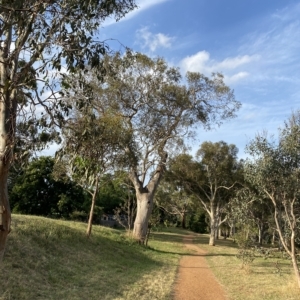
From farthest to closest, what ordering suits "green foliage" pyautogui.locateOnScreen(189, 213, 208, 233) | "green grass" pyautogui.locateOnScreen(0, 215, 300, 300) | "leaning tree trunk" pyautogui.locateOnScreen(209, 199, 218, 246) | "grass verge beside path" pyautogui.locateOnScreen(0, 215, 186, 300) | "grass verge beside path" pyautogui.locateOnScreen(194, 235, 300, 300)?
1. "green foliage" pyautogui.locateOnScreen(189, 213, 208, 233)
2. "leaning tree trunk" pyautogui.locateOnScreen(209, 199, 218, 246)
3. "grass verge beside path" pyautogui.locateOnScreen(194, 235, 300, 300)
4. "green grass" pyautogui.locateOnScreen(0, 215, 300, 300)
5. "grass verge beside path" pyautogui.locateOnScreen(0, 215, 186, 300)

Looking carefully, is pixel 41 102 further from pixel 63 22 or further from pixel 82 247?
pixel 82 247

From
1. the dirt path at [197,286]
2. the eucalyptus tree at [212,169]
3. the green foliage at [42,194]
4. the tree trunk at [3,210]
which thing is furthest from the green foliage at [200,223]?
the tree trunk at [3,210]

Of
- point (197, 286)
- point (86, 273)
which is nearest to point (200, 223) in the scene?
point (197, 286)

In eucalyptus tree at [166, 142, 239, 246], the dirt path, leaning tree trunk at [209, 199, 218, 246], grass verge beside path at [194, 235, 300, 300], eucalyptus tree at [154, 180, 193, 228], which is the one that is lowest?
the dirt path

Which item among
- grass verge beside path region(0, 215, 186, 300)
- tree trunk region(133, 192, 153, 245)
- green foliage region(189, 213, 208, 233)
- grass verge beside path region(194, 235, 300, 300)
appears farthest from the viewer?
green foliage region(189, 213, 208, 233)

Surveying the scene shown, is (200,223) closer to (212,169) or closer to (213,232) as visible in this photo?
(213,232)

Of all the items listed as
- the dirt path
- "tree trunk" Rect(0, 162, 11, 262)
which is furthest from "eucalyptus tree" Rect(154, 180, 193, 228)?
"tree trunk" Rect(0, 162, 11, 262)

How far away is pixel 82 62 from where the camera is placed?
6066 millimetres

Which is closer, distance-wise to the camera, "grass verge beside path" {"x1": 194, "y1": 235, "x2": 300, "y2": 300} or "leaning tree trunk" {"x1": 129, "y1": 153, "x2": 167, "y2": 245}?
"grass verge beside path" {"x1": 194, "y1": 235, "x2": 300, "y2": 300}

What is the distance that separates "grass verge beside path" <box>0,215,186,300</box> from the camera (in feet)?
28.0

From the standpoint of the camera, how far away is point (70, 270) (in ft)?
36.1

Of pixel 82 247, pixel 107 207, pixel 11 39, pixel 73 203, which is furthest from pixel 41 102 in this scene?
pixel 107 207

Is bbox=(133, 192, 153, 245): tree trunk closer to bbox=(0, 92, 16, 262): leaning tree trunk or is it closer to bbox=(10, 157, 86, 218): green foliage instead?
bbox=(10, 157, 86, 218): green foliage

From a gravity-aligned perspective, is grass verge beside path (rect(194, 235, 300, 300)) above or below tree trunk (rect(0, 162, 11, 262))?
below
